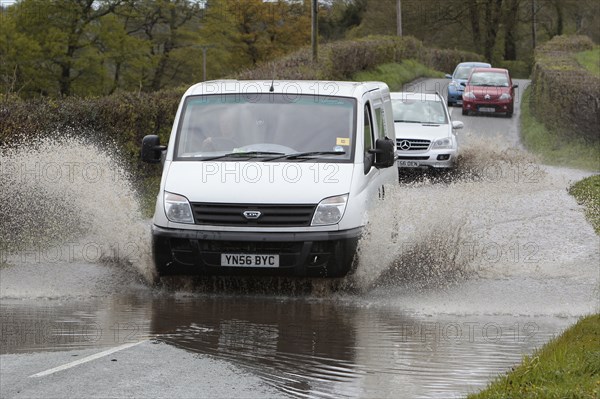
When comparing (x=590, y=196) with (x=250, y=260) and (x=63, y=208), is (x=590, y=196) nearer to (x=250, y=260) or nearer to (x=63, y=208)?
(x=63, y=208)

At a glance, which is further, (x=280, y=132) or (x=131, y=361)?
(x=280, y=132)

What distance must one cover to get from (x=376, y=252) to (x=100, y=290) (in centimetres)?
281

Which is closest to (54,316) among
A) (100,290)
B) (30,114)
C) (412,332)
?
(100,290)

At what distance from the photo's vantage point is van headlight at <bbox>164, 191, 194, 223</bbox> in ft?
34.0

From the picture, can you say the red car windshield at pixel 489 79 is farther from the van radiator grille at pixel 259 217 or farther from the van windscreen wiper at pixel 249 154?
the van radiator grille at pixel 259 217

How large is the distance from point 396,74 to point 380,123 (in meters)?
41.3

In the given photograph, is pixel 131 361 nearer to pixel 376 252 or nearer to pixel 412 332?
pixel 412 332

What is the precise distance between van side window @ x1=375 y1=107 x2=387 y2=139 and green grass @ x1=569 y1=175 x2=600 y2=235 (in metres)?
3.54

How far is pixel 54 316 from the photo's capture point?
9.38 metres

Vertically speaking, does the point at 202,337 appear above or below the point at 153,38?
below

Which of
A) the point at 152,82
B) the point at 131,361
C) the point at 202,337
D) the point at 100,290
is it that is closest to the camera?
the point at 131,361

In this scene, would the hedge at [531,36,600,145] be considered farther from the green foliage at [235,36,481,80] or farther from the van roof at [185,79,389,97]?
the van roof at [185,79,389,97]

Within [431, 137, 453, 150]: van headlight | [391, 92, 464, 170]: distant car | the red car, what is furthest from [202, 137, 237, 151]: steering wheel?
the red car

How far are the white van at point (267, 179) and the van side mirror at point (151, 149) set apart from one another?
1 centimetres
